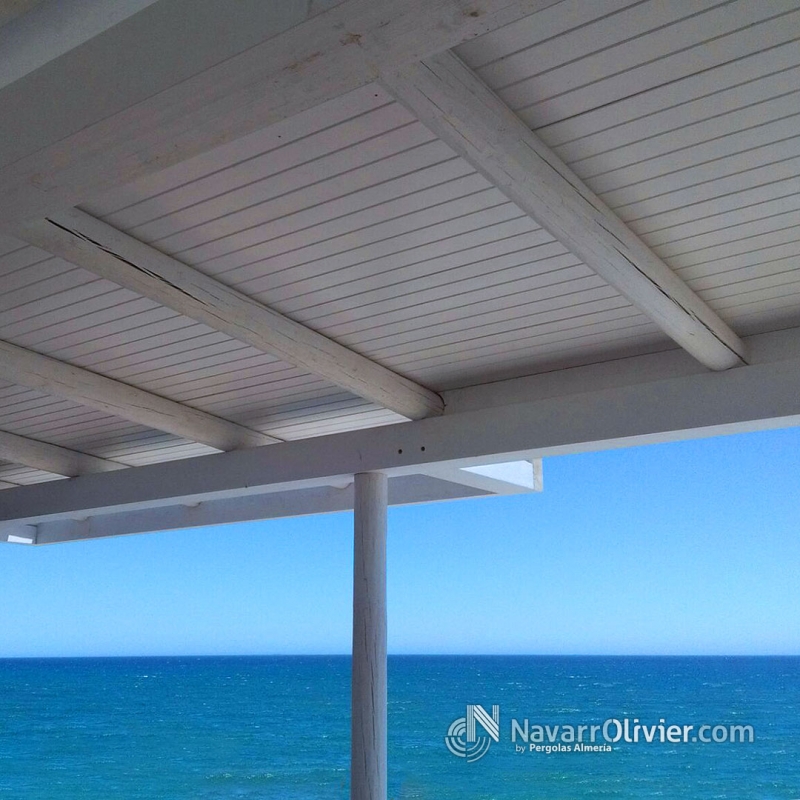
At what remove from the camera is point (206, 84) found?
6.83 feet

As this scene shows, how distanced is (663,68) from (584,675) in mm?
44568

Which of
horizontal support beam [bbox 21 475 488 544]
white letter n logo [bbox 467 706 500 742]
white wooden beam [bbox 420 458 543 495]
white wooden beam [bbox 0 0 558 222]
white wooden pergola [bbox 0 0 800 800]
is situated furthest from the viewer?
white letter n logo [bbox 467 706 500 742]

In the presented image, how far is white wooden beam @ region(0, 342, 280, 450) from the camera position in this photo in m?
4.73

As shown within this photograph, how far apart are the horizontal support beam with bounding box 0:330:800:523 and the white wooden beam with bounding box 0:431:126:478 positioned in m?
0.38

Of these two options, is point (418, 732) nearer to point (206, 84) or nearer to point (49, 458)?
point (49, 458)

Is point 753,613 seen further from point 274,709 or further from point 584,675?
point 274,709

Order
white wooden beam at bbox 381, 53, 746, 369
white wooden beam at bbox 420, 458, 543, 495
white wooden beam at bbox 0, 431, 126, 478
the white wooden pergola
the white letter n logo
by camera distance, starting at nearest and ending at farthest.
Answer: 1. the white wooden pergola
2. white wooden beam at bbox 381, 53, 746, 369
3. white wooden beam at bbox 420, 458, 543, 495
4. white wooden beam at bbox 0, 431, 126, 478
5. the white letter n logo

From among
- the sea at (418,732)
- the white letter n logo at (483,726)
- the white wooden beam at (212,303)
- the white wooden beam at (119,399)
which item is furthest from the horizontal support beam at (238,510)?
the white letter n logo at (483,726)

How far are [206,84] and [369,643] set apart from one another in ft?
11.7

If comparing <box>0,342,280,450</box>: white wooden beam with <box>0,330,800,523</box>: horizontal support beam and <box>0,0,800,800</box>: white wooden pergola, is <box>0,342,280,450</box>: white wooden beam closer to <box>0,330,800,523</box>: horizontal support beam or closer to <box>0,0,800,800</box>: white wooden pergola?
<box>0,0,800,800</box>: white wooden pergola

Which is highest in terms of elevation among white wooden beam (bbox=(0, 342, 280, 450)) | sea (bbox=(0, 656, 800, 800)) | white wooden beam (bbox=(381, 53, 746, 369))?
white wooden beam (bbox=(0, 342, 280, 450))

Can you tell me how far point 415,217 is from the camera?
3.38 meters

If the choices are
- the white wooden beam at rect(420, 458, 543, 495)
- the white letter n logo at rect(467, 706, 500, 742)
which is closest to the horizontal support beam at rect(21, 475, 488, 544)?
the white wooden beam at rect(420, 458, 543, 495)

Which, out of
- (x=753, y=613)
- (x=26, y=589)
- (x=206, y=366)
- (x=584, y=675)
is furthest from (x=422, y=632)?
(x=206, y=366)
